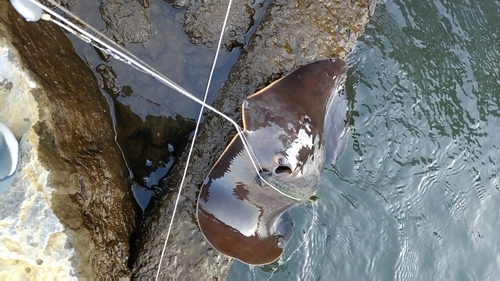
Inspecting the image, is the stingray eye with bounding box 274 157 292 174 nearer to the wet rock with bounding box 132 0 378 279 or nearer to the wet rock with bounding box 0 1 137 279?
the wet rock with bounding box 132 0 378 279

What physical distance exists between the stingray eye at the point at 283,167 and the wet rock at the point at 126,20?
177 centimetres

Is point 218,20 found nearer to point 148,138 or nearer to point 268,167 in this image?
point 148,138

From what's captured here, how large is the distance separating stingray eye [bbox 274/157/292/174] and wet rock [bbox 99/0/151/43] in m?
1.77

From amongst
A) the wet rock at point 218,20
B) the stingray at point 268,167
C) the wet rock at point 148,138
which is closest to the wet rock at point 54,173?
the wet rock at point 148,138

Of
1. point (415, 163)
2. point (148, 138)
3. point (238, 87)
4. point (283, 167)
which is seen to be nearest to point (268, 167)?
point (283, 167)

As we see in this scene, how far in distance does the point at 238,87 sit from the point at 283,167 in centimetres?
99

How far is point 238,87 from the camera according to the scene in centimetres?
365

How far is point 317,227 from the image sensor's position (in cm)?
431

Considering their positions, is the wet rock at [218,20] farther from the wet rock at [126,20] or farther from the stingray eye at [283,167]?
the stingray eye at [283,167]

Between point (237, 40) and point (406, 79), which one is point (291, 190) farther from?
point (406, 79)

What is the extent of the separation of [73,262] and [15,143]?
896mm

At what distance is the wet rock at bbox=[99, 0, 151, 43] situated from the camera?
12.0 ft

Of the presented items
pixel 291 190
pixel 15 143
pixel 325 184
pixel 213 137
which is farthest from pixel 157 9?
pixel 325 184

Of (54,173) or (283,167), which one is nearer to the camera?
(54,173)
